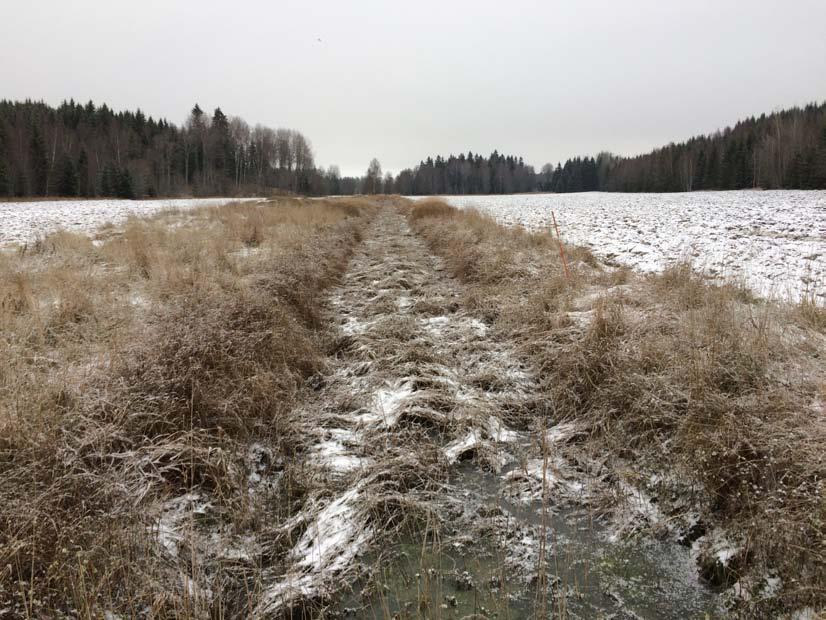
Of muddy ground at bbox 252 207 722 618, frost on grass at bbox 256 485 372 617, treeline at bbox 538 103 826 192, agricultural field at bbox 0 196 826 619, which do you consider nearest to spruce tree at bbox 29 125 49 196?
agricultural field at bbox 0 196 826 619

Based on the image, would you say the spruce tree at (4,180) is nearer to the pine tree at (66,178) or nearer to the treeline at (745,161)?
the pine tree at (66,178)

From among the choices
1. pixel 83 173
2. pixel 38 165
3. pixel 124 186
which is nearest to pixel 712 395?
pixel 124 186

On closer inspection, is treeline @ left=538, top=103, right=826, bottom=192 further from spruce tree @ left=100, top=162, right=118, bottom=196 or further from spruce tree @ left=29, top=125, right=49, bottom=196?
spruce tree @ left=29, top=125, right=49, bottom=196

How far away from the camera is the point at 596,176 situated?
335 feet

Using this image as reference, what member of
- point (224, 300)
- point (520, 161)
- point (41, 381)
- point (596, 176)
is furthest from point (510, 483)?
point (520, 161)

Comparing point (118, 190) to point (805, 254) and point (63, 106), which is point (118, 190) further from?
point (805, 254)

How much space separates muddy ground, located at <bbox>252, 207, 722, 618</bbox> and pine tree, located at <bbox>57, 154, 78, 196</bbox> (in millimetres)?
60270

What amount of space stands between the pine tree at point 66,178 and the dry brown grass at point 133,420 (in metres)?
55.4

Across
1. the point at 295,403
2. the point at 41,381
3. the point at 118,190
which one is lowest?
A: the point at 295,403

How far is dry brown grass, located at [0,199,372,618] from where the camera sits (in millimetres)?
1917

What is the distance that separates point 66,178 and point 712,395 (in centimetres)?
6388

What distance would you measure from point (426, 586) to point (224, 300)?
13.5 ft

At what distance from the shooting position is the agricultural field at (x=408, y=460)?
6.68 feet

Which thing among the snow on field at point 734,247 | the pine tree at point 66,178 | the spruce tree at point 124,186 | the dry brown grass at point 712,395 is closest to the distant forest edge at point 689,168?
the snow on field at point 734,247
